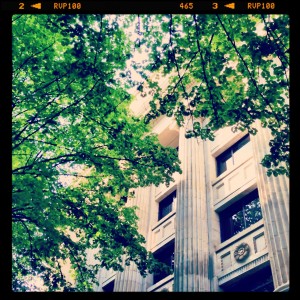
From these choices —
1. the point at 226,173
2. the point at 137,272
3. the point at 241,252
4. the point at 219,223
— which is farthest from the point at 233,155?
the point at 137,272

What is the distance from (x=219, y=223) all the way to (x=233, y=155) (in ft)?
10.7

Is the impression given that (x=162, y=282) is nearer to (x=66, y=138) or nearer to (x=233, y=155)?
(x=233, y=155)

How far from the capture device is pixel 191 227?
11.8m

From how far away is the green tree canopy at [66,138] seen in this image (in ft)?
22.8

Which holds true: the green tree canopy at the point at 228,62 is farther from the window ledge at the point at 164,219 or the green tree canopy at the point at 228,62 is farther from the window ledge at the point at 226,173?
the window ledge at the point at 164,219

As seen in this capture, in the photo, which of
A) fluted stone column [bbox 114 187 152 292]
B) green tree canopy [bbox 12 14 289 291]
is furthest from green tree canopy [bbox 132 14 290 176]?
fluted stone column [bbox 114 187 152 292]

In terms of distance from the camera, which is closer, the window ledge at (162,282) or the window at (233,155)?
the window ledge at (162,282)

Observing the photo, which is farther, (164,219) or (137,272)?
(164,219)

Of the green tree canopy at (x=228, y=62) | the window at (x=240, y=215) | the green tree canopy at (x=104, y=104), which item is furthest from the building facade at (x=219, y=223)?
the green tree canopy at (x=228, y=62)

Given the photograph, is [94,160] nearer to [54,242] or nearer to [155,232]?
[54,242]

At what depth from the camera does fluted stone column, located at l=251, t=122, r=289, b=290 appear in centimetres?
755

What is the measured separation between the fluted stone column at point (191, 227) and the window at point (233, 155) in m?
0.86

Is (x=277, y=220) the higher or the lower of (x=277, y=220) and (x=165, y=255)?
the lower
